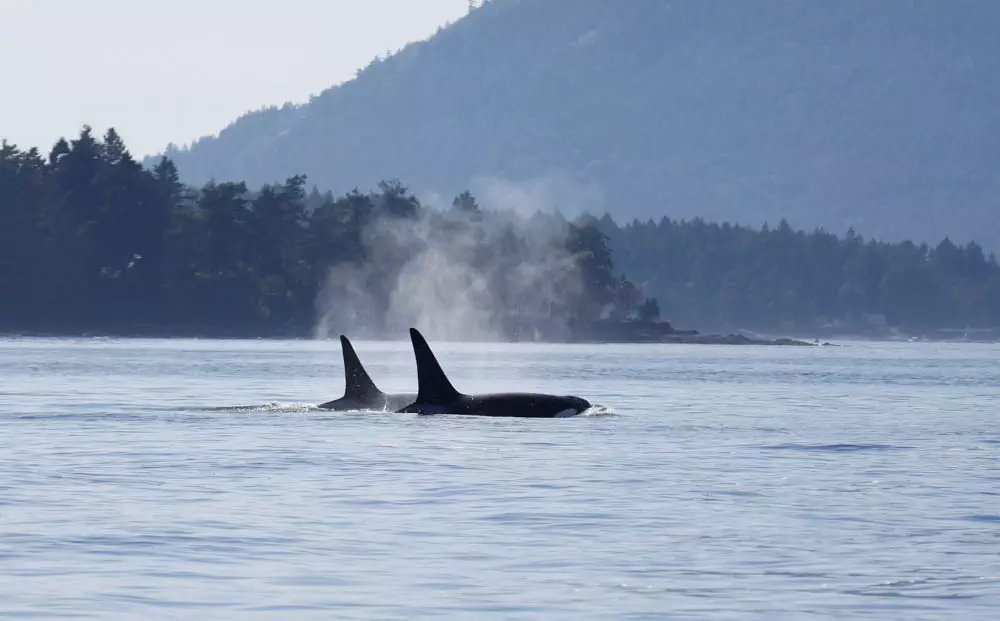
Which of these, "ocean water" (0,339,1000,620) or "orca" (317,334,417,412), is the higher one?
"orca" (317,334,417,412)

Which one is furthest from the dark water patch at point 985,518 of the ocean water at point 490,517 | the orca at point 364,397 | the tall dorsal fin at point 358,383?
the orca at point 364,397

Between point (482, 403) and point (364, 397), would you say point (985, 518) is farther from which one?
point (364, 397)

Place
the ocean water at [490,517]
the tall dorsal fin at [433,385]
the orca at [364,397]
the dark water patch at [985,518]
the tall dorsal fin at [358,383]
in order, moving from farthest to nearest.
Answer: the orca at [364,397], the tall dorsal fin at [358,383], the tall dorsal fin at [433,385], the dark water patch at [985,518], the ocean water at [490,517]

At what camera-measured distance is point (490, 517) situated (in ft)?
86.9

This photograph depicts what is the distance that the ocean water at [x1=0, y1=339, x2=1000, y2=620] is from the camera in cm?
1981

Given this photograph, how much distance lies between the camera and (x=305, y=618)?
61.2 feet

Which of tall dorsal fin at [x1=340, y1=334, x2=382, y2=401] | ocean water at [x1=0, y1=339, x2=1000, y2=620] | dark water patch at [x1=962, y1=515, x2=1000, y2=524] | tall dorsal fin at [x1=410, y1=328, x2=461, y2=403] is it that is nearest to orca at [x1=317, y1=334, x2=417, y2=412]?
tall dorsal fin at [x1=340, y1=334, x2=382, y2=401]

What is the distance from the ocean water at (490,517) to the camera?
65.0ft

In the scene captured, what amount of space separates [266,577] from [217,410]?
3263cm

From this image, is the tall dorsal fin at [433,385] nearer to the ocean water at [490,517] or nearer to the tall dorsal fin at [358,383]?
the ocean water at [490,517]

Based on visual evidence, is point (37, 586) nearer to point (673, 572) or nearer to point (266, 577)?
point (266, 577)

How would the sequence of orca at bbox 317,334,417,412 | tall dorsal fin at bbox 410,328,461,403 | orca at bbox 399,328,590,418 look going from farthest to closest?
orca at bbox 317,334,417,412 → orca at bbox 399,328,590,418 → tall dorsal fin at bbox 410,328,461,403

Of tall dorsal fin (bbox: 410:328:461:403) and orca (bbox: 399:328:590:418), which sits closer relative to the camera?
tall dorsal fin (bbox: 410:328:461:403)

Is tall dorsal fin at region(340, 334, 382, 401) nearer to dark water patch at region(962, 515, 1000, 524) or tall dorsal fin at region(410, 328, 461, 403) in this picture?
tall dorsal fin at region(410, 328, 461, 403)
